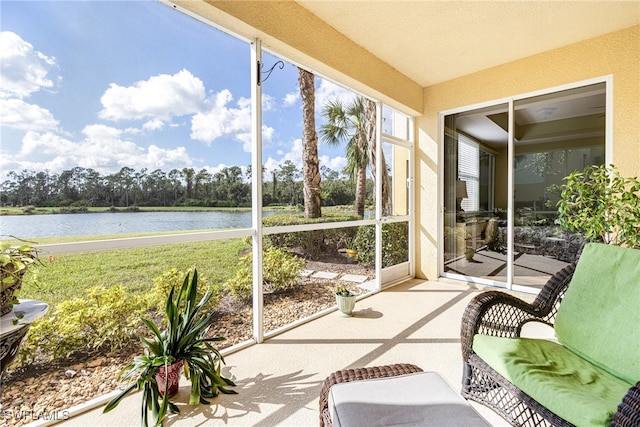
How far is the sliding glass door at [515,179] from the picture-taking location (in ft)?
12.3

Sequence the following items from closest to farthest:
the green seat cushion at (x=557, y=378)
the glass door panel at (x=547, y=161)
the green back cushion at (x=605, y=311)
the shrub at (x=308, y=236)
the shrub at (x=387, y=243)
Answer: the green seat cushion at (x=557, y=378) < the green back cushion at (x=605, y=311) < the shrub at (x=308, y=236) < the glass door panel at (x=547, y=161) < the shrub at (x=387, y=243)

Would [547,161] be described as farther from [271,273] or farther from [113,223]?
[113,223]

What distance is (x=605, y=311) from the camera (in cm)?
166

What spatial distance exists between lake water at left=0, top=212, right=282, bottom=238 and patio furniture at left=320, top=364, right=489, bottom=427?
157 cm

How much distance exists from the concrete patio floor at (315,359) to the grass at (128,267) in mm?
735

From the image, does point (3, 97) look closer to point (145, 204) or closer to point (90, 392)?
point (145, 204)

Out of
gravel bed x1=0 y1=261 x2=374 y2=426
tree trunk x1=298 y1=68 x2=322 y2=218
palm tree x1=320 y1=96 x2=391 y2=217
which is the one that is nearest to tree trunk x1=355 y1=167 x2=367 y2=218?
palm tree x1=320 y1=96 x2=391 y2=217

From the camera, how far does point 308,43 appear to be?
2.95m

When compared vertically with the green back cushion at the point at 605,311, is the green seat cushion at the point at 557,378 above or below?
below

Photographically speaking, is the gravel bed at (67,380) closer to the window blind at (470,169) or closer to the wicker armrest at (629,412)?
the wicker armrest at (629,412)

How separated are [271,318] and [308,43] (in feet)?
9.13

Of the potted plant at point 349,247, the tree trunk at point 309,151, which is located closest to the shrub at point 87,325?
the tree trunk at point 309,151

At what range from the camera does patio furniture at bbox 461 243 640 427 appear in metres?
1.25

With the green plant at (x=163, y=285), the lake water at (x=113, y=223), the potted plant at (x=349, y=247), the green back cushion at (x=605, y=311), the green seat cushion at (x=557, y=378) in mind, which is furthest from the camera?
the potted plant at (x=349, y=247)
